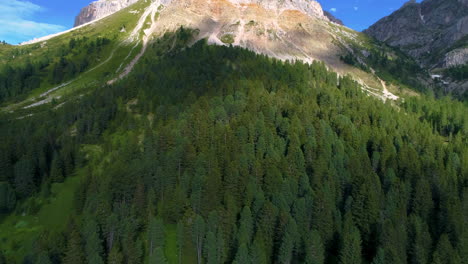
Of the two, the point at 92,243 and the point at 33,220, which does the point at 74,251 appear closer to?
the point at 92,243

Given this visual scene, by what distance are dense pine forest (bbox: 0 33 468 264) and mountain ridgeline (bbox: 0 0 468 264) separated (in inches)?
15.2

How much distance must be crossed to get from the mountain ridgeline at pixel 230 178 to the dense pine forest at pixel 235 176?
15.2 inches

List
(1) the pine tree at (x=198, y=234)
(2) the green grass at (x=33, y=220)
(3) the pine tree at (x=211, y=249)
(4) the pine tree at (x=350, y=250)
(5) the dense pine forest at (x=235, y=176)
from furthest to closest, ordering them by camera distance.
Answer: (2) the green grass at (x=33, y=220)
(1) the pine tree at (x=198, y=234)
(5) the dense pine forest at (x=235, y=176)
(3) the pine tree at (x=211, y=249)
(4) the pine tree at (x=350, y=250)

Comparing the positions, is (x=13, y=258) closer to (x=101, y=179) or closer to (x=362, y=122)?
(x=101, y=179)

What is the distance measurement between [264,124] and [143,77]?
7465cm

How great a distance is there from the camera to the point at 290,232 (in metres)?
62.1

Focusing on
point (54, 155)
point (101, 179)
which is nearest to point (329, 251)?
point (101, 179)

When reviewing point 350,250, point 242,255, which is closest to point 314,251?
point 350,250

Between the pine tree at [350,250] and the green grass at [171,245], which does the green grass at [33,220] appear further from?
the pine tree at [350,250]

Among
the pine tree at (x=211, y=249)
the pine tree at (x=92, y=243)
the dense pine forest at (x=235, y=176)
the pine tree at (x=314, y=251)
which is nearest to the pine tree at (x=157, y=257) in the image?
the dense pine forest at (x=235, y=176)

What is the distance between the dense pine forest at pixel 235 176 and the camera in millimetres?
62031

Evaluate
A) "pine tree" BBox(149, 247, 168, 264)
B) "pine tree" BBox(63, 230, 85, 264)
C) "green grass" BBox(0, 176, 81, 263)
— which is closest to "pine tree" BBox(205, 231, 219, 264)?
"pine tree" BBox(149, 247, 168, 264)

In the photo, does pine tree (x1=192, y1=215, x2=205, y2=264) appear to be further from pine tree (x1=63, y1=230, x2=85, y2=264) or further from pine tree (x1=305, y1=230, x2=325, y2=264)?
pine tree (x1=63, y1=230, x2=85, y2=264)

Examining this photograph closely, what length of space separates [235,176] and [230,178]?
1.27m
